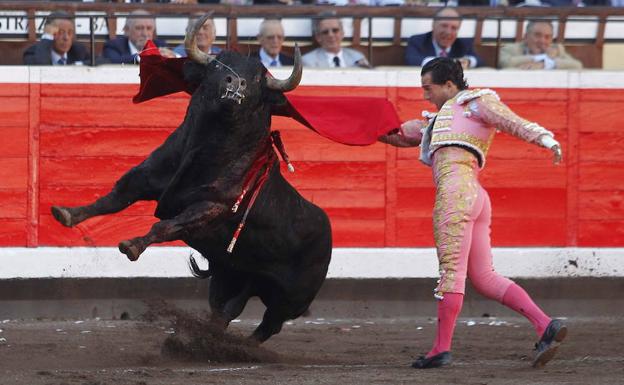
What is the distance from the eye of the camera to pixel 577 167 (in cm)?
920

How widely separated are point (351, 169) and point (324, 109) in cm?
235

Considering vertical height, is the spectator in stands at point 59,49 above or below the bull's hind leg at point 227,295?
above

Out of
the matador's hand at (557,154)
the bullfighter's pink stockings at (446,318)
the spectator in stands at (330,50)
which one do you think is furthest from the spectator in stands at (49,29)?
the matador's hand at (557,154)

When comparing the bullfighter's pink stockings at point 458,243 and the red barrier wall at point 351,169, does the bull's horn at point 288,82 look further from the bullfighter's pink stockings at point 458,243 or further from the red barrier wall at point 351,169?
the red barrier wall at point 351,169

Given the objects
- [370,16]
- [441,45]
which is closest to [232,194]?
[370,16]

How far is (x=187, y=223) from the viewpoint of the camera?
619 cm

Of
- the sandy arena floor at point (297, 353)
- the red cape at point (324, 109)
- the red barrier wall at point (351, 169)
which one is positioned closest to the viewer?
the sandy arena floor at point (297, 353)

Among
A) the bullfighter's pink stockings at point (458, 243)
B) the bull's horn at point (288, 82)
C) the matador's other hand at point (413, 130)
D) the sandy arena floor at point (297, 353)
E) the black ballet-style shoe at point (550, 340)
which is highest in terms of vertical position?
the bull's horn at point (288, 82)

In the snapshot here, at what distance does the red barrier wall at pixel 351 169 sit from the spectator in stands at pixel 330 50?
221mm

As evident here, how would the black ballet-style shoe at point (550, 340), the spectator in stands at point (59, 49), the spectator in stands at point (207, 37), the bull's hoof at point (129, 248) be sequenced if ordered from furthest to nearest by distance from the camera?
1. the spectator in stands at point (59, 49)
2. the spectator in stands at point (207, 37)
3. the black ballet-style shoe at point (550, 340)
4. the bull's hoof at point (129, 248)

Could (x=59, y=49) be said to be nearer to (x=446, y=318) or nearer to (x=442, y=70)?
(x=442, y=70)

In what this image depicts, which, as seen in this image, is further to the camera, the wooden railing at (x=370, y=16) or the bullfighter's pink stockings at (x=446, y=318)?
the wooden railing at (x=370, y=16)

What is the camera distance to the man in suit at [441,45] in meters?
9.01

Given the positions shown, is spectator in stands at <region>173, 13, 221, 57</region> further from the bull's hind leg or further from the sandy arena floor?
the bull's hind leg
